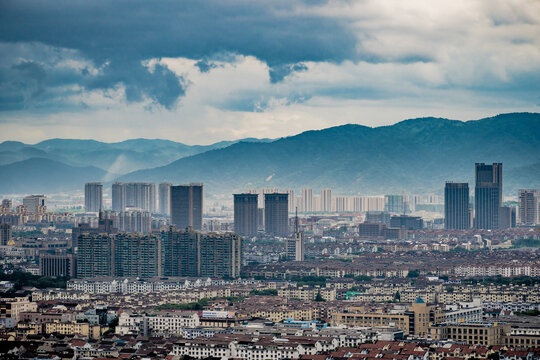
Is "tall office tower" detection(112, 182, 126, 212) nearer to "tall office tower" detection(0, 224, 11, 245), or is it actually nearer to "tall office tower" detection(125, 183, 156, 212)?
"tall office tower" detection(125, 183, 156, 212)

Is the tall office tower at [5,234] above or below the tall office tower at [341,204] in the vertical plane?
below

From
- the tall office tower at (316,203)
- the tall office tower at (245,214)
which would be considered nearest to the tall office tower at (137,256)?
the tall office tower at (245,214)

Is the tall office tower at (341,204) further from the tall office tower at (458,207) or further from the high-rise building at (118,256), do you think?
the high-rise building at (118,256)

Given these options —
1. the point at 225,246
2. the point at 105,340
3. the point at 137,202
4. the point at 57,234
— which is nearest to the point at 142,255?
the point at 225,246

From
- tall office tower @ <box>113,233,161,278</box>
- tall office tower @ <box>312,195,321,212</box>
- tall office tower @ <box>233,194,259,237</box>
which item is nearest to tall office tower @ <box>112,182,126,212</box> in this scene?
tall office tower @ <box>312,195,321,212</box>

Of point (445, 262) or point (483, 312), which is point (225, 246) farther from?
point (483, 312)

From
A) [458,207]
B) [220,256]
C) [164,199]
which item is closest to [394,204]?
[164,199]

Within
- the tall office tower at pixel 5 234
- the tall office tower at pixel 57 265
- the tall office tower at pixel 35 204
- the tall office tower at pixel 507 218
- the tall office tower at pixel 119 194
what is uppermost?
the tall office tower at pixel 119 194
